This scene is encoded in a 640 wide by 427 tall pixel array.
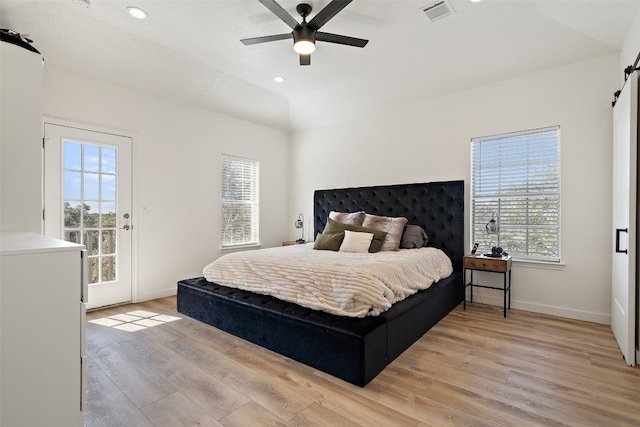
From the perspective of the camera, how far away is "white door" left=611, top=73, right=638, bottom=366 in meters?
2.25

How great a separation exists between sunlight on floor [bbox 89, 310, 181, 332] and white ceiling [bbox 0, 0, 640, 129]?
8.93 ft

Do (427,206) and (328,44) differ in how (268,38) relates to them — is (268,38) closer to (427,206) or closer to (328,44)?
(328,44)

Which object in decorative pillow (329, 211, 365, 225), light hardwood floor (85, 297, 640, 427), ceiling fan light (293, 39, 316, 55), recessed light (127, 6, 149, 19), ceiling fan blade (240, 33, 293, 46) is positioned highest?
recessed light (127, 6, 149, 19)

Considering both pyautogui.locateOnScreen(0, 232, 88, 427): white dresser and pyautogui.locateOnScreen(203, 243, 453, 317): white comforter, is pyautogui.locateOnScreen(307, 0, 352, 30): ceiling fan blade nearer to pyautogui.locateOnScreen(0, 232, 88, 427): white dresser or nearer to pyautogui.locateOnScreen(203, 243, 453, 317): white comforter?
pyautogui.locateOnScreen(203, 243, 453, 317): white comforter

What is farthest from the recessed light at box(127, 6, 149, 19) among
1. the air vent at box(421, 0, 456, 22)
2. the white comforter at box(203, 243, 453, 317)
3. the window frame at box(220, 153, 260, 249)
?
the air vent at box(421, 0, 456, 22)

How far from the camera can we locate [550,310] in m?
3.38

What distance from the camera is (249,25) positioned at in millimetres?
2990

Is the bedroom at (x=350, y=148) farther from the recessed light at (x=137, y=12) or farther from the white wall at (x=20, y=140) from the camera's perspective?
the white wall at (x=20, y=140)

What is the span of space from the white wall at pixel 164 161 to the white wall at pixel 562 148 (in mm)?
2608

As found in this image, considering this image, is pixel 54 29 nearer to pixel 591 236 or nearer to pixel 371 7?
pixel 371 7

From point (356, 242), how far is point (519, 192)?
2009 mm

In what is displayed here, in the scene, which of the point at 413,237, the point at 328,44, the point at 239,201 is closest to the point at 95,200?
the point at 239,201

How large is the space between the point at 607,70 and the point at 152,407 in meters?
4.81

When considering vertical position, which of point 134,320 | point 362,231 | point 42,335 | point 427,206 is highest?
point 427,206
